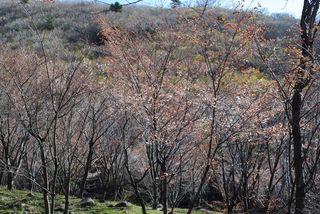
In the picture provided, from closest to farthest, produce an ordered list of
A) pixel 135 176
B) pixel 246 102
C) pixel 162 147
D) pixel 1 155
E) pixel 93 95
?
1. pixel 162 147
2. pixel 246 102
3. pixel 93 95
4. pixel 1 155
5. pixel 135 176

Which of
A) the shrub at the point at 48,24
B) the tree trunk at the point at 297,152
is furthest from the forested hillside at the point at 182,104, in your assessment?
the shrub at the point at 48,24

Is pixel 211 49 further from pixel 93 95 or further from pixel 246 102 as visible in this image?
pixel 93 95

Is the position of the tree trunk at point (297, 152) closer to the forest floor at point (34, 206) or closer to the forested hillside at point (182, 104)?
the forested hillside at point (182, 104)

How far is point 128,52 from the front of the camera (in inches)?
575

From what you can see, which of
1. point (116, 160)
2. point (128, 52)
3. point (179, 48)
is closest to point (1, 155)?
point (116, 160)

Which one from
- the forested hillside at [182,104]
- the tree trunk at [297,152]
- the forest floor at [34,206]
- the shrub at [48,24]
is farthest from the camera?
the forest floor at [34,206]

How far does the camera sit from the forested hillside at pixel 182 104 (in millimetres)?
9336

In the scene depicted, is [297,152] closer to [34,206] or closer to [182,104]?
[182,104]

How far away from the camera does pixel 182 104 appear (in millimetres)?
11758

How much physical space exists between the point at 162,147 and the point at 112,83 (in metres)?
8.24

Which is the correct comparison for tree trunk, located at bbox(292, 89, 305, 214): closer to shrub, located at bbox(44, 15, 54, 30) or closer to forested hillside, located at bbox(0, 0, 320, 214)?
forested hillside, located at bbox(0, 0, 320, 214)

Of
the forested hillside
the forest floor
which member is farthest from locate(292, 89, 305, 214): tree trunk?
the forest floor

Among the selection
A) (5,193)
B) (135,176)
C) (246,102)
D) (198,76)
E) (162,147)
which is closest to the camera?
(162,147)

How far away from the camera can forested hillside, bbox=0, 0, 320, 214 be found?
934 centimetres
